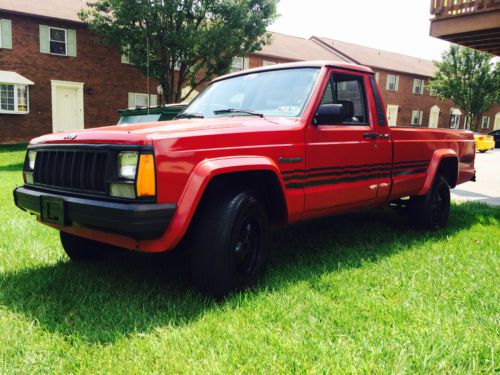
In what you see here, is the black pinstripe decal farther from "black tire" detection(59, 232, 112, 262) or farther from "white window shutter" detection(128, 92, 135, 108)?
"white window shutter" detection(128, 92, 135, 108)

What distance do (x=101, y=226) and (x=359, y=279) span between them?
6.91 ft

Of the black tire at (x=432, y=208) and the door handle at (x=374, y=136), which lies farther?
the black tire at (x=432, y=208)

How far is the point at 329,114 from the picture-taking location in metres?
3.59

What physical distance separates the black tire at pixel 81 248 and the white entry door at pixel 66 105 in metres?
19.1

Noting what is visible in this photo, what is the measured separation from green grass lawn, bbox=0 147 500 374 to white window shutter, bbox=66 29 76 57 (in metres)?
19.6

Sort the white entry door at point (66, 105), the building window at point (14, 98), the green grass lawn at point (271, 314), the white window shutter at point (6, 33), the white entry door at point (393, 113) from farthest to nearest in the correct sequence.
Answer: the white entry door at point (393, 113)
the white entry door at point (66, 105)
the building window at point (14, 98)
the white window shutter at point (6, 33)
the green grass lawn at point (271, 314)

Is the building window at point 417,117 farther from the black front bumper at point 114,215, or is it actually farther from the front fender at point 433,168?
the black front bumper at point 114,215

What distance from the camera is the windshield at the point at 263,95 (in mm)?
3814

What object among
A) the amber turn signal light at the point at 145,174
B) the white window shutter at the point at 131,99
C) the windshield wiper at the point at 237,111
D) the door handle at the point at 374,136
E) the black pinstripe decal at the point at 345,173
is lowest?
the black pinstripe decal at the point at 345,173

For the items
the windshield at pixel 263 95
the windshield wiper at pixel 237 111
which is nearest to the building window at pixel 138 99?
the windshield at pixel 263 95

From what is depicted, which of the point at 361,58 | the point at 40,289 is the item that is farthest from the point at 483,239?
the point at 361,58

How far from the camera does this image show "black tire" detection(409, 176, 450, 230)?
5309 mm

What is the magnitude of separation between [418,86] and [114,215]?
40501 mm

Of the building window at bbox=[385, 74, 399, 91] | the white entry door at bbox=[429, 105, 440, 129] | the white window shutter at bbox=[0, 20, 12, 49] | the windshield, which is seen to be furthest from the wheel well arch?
the white entry door at bbox=[429, 105, 440, 129]
